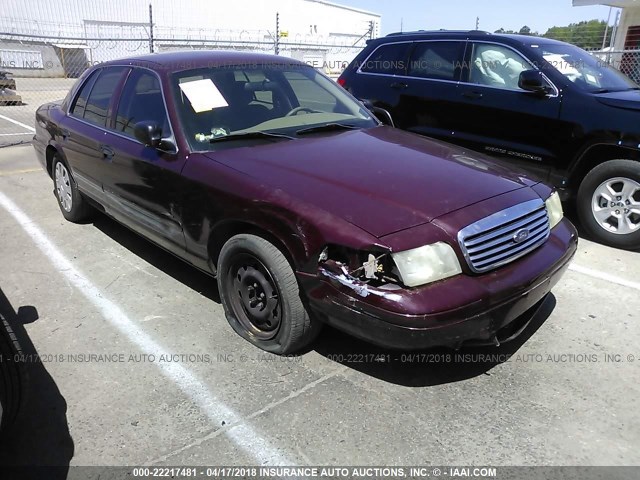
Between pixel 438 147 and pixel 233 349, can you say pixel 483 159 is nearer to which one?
pixel 438 147

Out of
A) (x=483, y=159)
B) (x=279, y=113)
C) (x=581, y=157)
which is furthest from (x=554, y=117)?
(x=279, y=113)

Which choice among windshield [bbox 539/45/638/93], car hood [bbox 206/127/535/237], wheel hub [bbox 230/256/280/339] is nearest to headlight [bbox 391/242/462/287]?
car hood [bbox 206/127/535/237]

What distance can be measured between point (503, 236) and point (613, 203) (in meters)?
2.63

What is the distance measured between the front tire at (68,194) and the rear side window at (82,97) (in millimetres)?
540

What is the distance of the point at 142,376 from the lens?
3.02 meters

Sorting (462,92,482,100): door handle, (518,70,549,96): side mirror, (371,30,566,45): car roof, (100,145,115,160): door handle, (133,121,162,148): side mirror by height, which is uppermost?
(371,30,566,45): car roof

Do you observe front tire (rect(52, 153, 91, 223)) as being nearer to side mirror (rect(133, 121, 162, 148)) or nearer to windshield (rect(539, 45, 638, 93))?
side mirror (rect(133, 121, 162, 148))

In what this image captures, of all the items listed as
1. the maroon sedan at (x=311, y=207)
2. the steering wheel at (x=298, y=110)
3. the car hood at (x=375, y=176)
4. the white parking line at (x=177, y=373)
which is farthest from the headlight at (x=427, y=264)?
the steering wheel at (x=298, y=110)

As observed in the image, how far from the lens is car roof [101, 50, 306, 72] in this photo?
3842mm

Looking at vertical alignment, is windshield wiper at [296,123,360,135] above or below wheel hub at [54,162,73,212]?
above

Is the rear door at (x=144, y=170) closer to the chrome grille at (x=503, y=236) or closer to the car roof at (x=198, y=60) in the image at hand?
the car roof at (x=198, y=60)

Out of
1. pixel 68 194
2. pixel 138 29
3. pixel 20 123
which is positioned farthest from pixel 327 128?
pixel 138 29

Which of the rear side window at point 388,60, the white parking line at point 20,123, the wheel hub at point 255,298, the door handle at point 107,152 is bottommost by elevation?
the white parking line at point 20,123

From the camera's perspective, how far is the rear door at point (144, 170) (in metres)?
3.53
